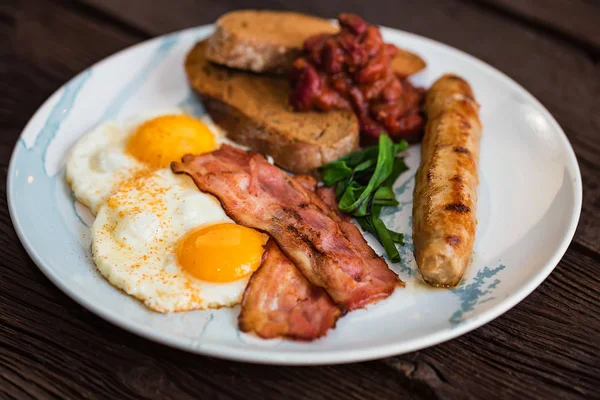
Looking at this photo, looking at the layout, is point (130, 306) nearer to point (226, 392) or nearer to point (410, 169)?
point (226, 392)

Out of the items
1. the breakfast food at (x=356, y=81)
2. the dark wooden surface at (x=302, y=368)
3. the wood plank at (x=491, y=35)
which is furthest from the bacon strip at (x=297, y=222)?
the wood plank at (x=491, y=35)

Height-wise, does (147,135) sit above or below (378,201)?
above

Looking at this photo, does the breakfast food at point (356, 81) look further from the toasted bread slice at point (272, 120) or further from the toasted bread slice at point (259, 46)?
the toasted bread slice at point (259, 46)

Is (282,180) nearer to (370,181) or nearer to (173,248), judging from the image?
(370,181)

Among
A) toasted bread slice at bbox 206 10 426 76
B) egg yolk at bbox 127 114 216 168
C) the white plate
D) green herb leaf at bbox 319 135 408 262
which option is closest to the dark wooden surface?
the white plate

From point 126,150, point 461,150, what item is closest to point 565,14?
point 461,150

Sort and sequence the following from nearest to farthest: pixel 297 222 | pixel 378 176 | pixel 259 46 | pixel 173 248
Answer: pixel 173 248, pixel 297 222, pixel 378 176, pixel 259 46

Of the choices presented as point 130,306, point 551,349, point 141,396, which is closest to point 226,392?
point 141,396
